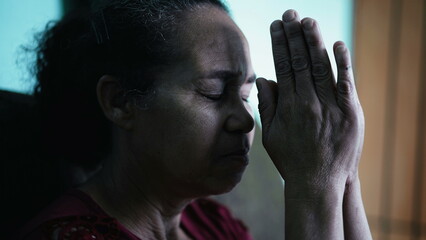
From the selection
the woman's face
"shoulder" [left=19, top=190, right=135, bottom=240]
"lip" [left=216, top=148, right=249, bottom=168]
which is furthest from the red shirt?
"lip" [left=216, top=148, right=249, bottom=168]

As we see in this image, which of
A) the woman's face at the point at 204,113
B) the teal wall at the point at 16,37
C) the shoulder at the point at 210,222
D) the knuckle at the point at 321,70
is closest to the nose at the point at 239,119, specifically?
the woman's face at the point at 204,113

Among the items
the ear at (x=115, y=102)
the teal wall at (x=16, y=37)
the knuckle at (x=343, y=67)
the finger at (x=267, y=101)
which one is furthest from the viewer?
the teal wall at (x=16, y=37)

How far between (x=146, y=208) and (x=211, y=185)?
8.7 inches

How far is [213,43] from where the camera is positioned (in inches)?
48.1

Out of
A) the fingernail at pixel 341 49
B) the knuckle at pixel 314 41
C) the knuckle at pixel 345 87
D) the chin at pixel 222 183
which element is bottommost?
the chin at pixel 222 183

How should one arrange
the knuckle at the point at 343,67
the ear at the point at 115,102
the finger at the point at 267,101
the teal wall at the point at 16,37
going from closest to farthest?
the knuckle at the point at 343,67, the finger at the point at 267,101, the ear at the point at 115,102, the teal wall at the point at 16,37

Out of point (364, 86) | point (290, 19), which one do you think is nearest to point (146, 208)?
point (290, 19)

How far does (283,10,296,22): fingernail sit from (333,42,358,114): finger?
0.11m

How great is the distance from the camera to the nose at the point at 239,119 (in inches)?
47.5

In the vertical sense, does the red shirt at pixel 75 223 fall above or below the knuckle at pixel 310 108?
below

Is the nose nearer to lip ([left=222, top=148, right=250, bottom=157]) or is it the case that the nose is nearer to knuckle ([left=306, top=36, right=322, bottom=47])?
lip ([left=222, top=148, right=250, bottom=157])

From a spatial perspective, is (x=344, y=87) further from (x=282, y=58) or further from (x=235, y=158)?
(x=235, y=158)

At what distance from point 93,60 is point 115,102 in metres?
0.14

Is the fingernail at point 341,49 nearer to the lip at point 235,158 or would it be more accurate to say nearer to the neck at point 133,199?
the lip at point 235,158
